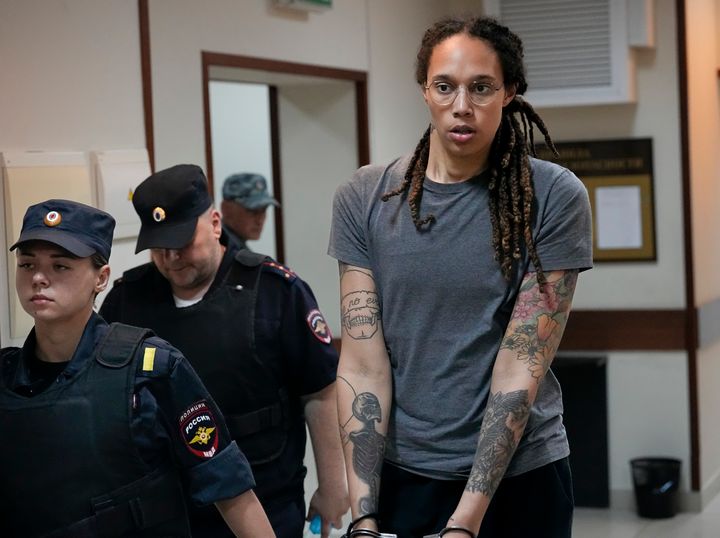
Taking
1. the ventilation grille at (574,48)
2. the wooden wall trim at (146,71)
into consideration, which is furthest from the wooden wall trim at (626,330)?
the wooden wall trim at (146,71)

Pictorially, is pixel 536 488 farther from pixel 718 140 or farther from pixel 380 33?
pixel 718 140

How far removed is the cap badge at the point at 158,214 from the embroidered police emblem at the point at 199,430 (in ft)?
2.52

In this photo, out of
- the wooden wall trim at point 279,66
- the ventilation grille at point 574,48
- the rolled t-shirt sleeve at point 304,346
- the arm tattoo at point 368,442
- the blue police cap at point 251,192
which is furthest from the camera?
the ventilation grille at point 574,48

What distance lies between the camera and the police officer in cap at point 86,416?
2.04 m

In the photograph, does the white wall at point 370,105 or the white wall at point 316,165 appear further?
the white wall at point 316,165

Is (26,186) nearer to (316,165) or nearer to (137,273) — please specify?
(137,273)

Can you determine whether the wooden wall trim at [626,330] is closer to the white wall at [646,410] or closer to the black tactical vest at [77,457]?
the white wall at [646,410]

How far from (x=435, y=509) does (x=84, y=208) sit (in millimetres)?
848

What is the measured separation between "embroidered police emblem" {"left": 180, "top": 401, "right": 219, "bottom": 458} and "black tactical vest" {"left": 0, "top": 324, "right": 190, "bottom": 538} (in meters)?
0.10

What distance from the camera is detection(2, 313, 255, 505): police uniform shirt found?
2070 millimetres

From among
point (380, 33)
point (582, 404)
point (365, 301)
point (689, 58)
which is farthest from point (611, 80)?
point (365, 301)

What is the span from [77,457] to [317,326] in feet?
3.22

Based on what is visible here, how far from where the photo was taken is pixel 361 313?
2.07 metres

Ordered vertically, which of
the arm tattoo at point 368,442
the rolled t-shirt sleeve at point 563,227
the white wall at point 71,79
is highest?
the white wall at point 71,79
